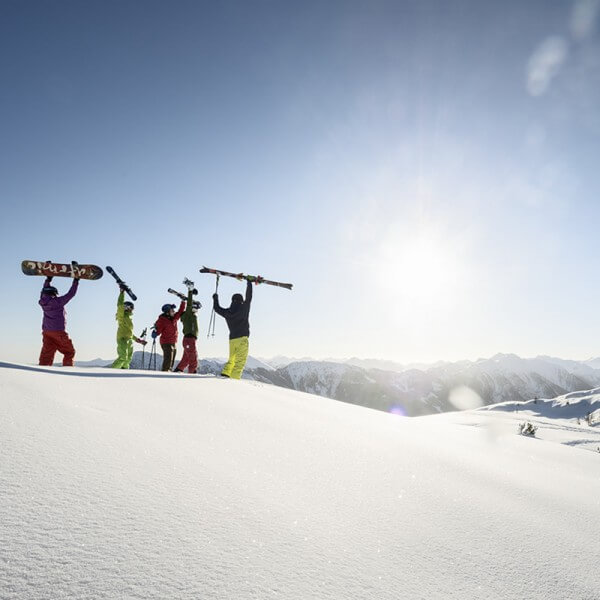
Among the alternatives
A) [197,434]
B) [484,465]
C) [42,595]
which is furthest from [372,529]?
[484,465]

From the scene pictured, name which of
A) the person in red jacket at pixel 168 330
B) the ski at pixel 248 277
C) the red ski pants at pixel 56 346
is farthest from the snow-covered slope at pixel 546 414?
the red ski pants at pixel 56 346

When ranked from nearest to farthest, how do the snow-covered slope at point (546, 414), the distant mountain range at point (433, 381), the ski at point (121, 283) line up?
the ski at point (121, 283) < the snow-covered slope at point (546, 414) < the distant mountain range at point (433, 381)

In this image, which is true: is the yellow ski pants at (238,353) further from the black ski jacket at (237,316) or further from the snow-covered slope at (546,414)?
the snow-covered slope at (546,414)

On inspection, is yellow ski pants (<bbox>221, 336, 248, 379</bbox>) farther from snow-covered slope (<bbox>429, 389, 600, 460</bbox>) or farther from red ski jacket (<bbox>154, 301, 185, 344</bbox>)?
snow-covered slope (<bbox>429, 389, 600, 460</bbox>)

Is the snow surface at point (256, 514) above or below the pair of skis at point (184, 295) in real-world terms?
below

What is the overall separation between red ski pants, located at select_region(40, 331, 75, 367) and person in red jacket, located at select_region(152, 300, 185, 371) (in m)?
2.41

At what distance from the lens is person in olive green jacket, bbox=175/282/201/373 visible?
9852 mm

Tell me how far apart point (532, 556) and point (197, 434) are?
204cm

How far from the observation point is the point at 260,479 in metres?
1.92

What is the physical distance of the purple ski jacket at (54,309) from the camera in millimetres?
7281

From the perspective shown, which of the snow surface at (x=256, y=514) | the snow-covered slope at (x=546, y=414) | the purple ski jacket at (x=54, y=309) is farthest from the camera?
the snow-covered slope at (x=546, y=414)

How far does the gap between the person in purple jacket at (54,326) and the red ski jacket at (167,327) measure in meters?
2.41

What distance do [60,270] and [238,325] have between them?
4.07 meters

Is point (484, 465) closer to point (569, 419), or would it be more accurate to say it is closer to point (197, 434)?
point (197, 434)
